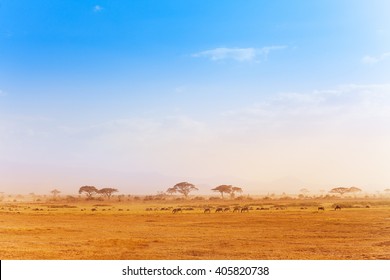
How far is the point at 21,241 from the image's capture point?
77.3ft

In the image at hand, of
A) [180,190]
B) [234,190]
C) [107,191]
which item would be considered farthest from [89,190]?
[234,190]

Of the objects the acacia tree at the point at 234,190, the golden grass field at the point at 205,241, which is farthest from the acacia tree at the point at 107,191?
the golden grass field at the point at 205,241

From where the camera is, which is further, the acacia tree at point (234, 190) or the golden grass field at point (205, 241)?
the acacia tree at point (234, 190)

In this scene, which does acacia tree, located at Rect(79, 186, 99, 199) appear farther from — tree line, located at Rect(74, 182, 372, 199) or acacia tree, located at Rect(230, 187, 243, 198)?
acacia tree, located at Rect(230, 187, 243, 198)

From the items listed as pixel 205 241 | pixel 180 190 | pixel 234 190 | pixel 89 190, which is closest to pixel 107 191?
pixel 89 190

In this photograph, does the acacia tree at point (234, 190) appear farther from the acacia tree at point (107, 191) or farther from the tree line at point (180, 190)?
the acacia tree at point (107, 191)

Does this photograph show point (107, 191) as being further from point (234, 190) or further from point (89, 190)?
point (234, 190)

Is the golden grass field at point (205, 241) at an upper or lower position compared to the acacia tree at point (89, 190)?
lower

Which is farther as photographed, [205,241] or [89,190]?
[89,190]

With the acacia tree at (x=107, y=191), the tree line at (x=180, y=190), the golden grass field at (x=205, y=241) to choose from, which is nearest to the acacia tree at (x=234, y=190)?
the tree line at (x=180, y=190)

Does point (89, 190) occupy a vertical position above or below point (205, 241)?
above

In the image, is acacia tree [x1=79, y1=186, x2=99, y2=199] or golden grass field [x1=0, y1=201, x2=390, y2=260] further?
acacia tree [x1=79, y1=186, x2=99, y2=199]

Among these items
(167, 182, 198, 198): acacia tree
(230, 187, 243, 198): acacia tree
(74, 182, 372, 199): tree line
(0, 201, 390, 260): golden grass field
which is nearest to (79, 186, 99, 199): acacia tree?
(74, 182, 372, 199): tree line
